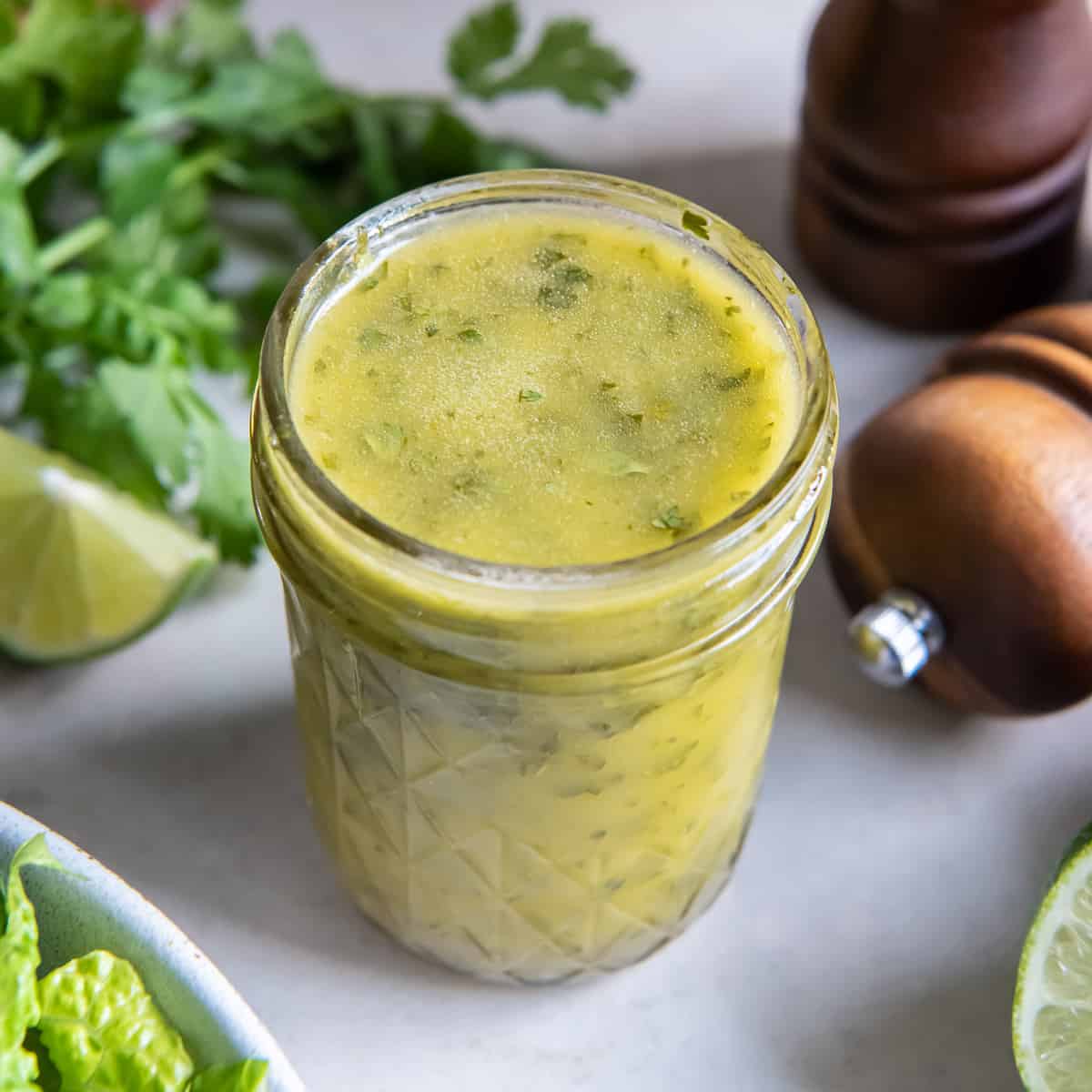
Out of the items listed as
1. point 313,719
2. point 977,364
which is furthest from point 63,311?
point 977,364

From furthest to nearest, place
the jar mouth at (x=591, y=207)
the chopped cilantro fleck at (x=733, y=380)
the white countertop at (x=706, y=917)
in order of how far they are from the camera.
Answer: the white countertop at (x=706, y=917) < the chopped cilantro fleck at (x=733, y=380) < the jar mouth at (x=591, y=207)

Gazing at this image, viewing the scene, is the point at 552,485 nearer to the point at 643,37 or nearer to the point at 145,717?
the point at 145,717

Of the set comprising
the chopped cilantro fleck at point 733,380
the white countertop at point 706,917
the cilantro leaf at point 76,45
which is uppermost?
the chopped cilantro fleck at point 733,380

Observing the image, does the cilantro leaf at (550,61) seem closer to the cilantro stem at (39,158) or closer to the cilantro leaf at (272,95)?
the cilantro leaf at (272,95)

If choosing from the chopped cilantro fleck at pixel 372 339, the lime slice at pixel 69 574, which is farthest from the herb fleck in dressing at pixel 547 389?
the lime slice at pixel 69 574

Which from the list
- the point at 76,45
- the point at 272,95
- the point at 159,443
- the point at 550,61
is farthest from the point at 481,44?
the point at 159,443

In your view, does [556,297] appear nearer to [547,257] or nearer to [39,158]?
[547,257]

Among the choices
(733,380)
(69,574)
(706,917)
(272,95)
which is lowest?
(706,917)
